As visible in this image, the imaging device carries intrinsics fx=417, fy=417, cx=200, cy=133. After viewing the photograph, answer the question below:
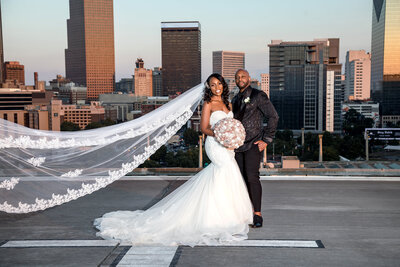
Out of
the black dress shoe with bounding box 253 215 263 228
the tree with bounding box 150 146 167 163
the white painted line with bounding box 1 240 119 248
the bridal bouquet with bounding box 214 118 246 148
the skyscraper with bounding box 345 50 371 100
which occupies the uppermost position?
the skyscraper with bounding box 345 50 371 100

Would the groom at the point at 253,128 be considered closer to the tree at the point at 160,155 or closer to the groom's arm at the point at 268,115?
the groom's arm at the point at 268,115

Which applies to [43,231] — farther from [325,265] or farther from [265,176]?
[265,176]

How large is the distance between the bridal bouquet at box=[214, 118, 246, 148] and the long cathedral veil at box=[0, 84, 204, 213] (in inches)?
32.8

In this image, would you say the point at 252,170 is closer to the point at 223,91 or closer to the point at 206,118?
the point at 206,118

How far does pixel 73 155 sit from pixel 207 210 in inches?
67.4

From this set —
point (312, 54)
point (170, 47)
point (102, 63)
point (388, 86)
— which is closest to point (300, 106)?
point (312, 54)

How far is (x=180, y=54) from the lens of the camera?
180 m

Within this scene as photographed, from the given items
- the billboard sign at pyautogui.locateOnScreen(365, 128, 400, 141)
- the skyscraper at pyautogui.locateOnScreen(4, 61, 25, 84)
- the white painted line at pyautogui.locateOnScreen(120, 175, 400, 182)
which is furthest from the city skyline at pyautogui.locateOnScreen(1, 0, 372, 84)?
the white painted line at pyautogui.locateOnScreen(120, 175, 400, 182)

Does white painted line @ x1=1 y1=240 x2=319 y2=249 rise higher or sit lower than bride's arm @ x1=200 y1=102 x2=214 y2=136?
lower

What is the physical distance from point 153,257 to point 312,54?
383 ft

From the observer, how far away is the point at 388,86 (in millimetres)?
132000

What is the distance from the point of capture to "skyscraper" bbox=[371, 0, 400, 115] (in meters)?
127

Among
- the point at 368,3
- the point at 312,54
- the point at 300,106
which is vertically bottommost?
the point at 300,106

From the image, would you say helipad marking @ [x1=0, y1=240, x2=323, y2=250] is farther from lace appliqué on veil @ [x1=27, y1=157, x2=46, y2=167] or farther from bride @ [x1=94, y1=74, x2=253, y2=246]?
lace appliqué on veil @ [x1=27, y1=157, x2=46, y2=167]
